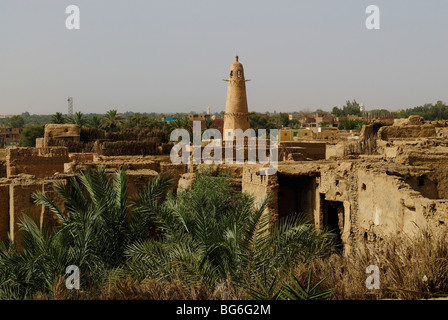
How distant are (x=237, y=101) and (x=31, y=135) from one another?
38337mm

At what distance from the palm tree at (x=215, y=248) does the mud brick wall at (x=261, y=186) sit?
Result: 152 centimetres

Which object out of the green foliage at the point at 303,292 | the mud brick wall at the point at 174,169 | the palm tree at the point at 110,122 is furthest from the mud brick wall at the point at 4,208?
the palm tree at the point at 110,122

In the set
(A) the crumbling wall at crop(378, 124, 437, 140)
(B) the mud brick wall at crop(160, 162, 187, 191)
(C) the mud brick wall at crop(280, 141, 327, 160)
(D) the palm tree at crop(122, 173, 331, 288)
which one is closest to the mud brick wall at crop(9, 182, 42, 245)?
(D) the palm tree at crop(122, 173, 331, 288)

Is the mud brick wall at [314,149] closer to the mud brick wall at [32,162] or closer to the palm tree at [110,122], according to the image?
the mud brick wall at [32,162]

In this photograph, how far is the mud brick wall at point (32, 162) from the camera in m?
16.6

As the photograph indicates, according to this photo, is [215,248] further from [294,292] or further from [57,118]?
[57,118]

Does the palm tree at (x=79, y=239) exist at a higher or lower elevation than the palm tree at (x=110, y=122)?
lower

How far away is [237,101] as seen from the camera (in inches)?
1183

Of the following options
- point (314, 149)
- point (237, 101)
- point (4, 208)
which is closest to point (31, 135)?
point (237, 101)

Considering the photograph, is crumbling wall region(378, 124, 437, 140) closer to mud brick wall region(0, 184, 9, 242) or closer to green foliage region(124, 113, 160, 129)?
mud brick wall region(0, 184, 9, 242)

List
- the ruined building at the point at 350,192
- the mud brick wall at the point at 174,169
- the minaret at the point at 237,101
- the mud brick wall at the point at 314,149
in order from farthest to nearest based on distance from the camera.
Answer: the minaret at the point at 237,101 → the mud brick wall at the point at 314,149 → the mud brick wall at the point at 174,169 → the ruined building at the point at 350,192

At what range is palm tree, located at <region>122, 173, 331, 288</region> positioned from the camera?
311 inches
